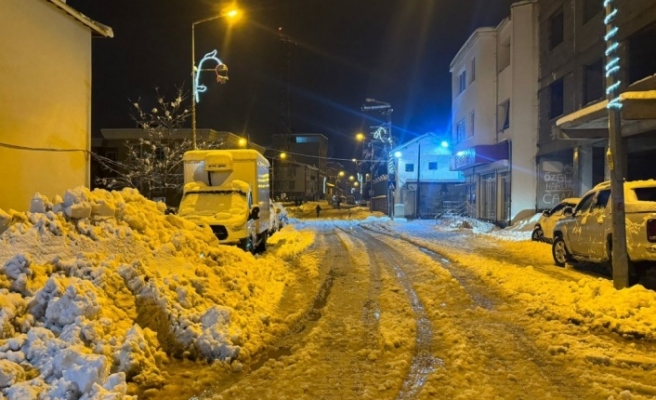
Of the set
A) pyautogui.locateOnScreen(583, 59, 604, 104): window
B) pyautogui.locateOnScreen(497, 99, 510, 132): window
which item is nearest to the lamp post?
pyautogui.locateOnScreen(497, 99, 510, 132): window

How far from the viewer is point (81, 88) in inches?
589

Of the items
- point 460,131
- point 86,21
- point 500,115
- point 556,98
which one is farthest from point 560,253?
point 460,131

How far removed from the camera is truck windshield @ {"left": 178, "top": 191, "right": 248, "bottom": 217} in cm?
1534

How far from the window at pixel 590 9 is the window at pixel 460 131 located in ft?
49.7

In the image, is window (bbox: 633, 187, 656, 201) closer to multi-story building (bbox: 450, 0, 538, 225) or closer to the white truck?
the white truck

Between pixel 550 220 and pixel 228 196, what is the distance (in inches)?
442

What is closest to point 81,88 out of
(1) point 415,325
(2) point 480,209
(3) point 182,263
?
(3) point 182,263

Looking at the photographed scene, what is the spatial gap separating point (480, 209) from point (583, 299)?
1113 inches

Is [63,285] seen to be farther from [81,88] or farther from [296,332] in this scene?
[81,88]

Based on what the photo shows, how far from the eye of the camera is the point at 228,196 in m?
15.9

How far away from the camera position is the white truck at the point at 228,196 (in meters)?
14.7

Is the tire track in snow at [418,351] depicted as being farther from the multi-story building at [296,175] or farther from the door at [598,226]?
the multi-story building at [296,175]

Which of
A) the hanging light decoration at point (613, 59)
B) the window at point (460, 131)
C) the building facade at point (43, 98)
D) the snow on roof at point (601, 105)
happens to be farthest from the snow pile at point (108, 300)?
the window at point (460, 131)

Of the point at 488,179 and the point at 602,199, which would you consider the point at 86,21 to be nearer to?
the point at 602,199
